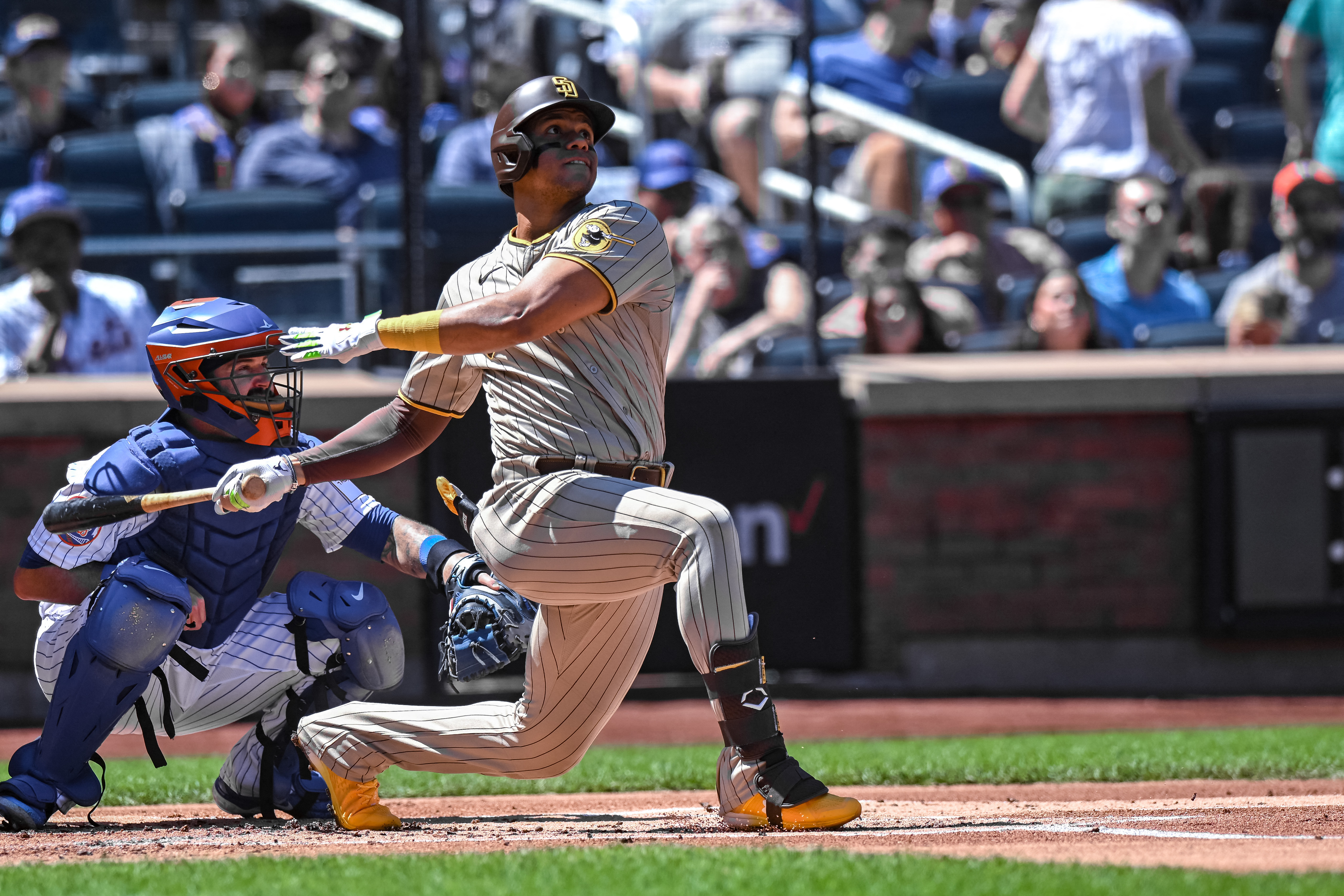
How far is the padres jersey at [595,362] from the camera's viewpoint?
12.9ft

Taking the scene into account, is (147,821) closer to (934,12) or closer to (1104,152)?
(1104,152)

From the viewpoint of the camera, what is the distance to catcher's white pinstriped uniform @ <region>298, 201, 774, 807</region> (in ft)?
12.7

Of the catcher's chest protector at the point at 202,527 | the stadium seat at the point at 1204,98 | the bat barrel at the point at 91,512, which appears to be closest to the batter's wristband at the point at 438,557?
the catcher's chest protector at the point at 202,527

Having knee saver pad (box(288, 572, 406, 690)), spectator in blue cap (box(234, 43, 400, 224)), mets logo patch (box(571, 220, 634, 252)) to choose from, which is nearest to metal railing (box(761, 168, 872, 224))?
spectator in blue cap (box(234, 43, 400, 224))

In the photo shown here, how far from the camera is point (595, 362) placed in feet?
13.1

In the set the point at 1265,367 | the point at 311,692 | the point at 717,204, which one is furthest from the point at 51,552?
the point at 1265,367

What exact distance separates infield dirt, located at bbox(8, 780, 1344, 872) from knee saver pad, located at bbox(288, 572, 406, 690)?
1.35ft

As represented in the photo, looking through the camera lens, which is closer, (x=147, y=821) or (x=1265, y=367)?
(x=147, y=821)

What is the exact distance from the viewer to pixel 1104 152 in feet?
30.6

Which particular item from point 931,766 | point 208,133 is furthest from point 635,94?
point 931,766

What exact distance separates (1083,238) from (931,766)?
3.93m

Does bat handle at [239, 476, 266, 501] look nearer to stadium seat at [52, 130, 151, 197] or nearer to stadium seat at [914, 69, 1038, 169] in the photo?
stadium seat at [52, 130, 151, 197]

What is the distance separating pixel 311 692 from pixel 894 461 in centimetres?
401

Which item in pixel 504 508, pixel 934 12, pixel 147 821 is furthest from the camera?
pixel 934 12
